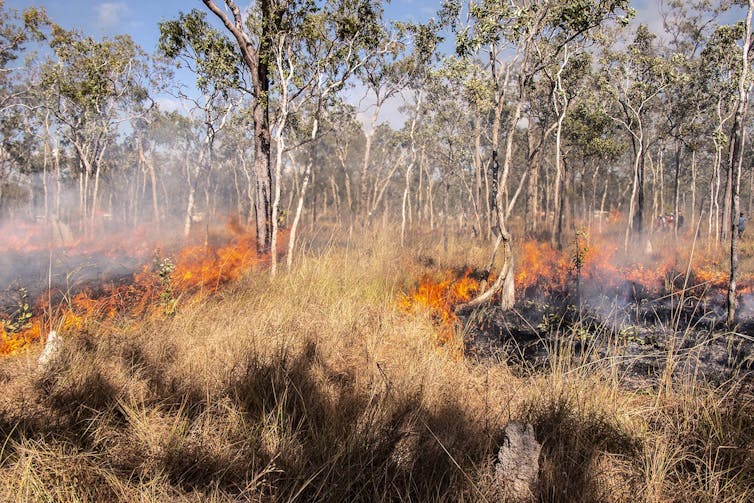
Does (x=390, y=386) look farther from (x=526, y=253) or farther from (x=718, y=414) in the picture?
(x=526, y=253)

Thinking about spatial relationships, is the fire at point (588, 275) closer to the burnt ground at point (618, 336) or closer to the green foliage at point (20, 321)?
the burnt ground at point (618, 336)

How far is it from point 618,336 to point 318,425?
3.14 m

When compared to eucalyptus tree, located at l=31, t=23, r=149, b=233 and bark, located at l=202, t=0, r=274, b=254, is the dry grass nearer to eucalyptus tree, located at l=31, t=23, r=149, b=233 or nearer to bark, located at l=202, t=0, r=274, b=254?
bark, located at l=202, t=0, r=274, b=254

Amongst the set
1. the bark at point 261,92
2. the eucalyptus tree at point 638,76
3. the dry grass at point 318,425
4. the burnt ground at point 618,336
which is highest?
the eucalyptus tree at point 638,76

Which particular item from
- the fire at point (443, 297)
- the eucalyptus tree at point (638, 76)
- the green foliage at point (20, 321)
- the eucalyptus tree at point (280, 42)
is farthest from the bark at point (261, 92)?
the eucalyptus tree at point (638, 76)

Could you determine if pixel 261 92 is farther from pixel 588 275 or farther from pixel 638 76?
pixel 638 76

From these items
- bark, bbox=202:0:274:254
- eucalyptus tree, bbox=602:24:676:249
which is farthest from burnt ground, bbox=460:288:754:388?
eucalyptus tree, bbox=602:24:676:249

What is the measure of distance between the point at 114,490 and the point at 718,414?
2969mm

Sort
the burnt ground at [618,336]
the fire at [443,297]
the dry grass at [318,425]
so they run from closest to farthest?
the dry grass at [318,425] → the burnt ground at [618,336] → the fire at [443,297]

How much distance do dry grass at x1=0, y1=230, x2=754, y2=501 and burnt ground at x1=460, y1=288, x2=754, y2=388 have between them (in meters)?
0.58

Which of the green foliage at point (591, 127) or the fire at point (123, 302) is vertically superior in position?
the green foliage at point (591, 127)

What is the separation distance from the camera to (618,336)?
3957 millimetres

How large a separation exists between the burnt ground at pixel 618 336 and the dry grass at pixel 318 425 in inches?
22.8

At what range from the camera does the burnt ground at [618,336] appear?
142 inches
